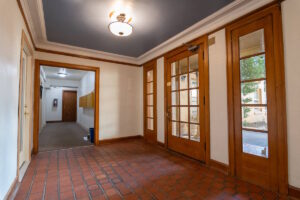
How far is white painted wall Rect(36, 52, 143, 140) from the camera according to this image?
4.42m

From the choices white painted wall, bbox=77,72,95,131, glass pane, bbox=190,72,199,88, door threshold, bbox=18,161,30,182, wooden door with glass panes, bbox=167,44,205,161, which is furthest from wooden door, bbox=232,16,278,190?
white painted wall, bbox=77,72,95,131

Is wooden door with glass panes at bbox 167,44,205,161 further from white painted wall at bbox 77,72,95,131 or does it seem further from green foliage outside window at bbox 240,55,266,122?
white painted wall at bbox 77,72,95,131

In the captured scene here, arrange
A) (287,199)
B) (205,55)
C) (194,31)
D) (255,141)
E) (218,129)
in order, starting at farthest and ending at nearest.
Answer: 1. (194,31)
2. (205,55)
3. (218,129)
4. (255,141)
5. (287,199)

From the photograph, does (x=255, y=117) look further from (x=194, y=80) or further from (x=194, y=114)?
(x=194, y=80)

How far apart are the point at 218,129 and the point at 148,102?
2.49 meters

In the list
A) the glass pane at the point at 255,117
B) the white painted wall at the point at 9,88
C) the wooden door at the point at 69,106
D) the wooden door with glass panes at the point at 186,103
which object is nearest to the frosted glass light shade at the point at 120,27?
the white painted wall at the point at 9,88

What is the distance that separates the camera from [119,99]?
4.75m

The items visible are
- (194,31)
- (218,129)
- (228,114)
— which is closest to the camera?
(228,114)

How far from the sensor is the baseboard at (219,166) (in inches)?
96.6

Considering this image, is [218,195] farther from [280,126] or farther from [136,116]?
[136,116]

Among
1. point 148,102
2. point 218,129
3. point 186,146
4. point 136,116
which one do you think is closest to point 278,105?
point 218,129

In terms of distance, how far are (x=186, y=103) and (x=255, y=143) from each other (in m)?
1.46

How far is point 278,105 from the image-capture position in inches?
75.0

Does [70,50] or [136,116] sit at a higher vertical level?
[70,50]
